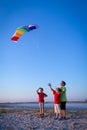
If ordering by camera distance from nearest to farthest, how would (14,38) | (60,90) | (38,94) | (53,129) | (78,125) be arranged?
1. (53,129)
2. (78,125)
3. (60,90)
4. (38,94)
5. (14,38)

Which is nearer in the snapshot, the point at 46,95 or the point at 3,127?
the point at 3,127

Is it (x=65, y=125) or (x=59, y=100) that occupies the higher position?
(x=59, y=100)

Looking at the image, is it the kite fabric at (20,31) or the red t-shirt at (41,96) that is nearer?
the red t-shirt at (41,96)

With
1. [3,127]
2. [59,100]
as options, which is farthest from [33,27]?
[3,127]

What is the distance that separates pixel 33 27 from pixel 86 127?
352 inches

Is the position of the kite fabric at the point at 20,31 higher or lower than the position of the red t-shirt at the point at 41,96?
higher

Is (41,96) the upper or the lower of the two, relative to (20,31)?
lower

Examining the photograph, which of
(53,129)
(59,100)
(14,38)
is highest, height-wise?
(14,38)

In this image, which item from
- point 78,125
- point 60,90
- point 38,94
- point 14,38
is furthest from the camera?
point 14,38

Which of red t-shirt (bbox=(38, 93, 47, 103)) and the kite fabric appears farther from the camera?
the kite fabric

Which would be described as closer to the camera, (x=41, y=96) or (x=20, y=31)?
(x=41, y=96)

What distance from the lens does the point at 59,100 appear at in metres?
14.5

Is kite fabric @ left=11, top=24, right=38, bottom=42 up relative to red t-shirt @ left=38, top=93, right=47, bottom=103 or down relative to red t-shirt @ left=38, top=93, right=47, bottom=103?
up

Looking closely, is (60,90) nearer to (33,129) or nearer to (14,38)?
(33,129)
